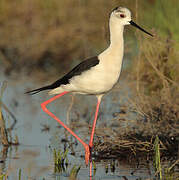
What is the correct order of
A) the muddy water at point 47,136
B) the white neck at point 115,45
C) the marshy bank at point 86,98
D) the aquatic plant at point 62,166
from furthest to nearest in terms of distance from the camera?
the white neck at point 115,45 < the marshy bank at point 86,98 < the muddy water at point 47,136 < the aquatic plant at point 62,166

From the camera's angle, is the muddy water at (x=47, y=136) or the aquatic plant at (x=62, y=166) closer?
the aquatic plant at (x=62, y=166)

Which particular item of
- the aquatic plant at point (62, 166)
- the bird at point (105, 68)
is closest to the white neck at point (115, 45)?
the bird at point (105, 68)

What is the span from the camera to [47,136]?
5.98m

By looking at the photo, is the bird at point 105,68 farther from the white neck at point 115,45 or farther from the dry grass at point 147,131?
the dry grass at point 147,131

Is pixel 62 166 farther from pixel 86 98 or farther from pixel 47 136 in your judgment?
pixel 86 98

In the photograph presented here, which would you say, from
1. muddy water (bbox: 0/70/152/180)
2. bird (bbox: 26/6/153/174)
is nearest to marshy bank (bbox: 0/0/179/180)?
muddy water (bbox: 0/70/152/180)

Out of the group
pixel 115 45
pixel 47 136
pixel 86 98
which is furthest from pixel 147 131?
pixel 86 98

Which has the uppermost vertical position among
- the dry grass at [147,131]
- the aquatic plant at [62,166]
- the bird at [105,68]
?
the bird at [105,68]

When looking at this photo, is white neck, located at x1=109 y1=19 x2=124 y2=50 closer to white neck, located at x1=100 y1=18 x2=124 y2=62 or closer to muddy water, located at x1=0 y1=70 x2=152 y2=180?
white neck, located at x1=100 y1=18 x2=124 y2=62

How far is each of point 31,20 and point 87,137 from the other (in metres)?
5.03

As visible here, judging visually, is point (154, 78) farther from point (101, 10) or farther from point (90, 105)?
point (101, 10)

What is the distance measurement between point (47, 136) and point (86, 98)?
1.73m

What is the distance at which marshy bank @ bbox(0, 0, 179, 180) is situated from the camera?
4887 mm

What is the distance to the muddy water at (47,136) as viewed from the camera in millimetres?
4654
